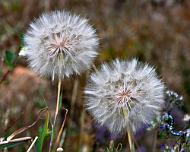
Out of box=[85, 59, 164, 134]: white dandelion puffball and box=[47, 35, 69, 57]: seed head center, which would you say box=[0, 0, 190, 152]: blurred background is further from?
box=[85, 59, 164, 134]: white dandelion puffball

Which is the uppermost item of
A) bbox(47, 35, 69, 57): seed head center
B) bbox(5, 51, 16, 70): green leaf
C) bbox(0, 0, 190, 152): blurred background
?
bbox(0, 0, 190, 152): blurred background

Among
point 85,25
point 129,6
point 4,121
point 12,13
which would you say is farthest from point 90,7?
point 85,25

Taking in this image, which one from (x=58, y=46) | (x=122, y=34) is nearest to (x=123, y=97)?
(x=58, y=46)

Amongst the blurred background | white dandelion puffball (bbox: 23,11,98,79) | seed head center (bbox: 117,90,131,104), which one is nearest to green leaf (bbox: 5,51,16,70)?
white dandelion puffball (bbox: 23,11,98,79)

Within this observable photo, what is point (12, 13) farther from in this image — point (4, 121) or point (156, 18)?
point (4, 121)

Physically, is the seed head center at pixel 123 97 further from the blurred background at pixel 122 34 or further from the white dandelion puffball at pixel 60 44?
the blurred background at pixel 122 34

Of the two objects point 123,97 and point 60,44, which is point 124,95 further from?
point 60,44
